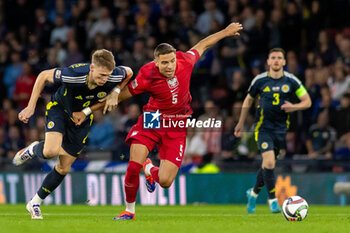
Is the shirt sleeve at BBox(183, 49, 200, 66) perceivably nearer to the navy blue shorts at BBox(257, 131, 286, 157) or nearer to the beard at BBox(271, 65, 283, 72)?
the beard at BBox(271, 65, 283, 72)

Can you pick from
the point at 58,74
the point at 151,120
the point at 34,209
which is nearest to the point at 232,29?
the point at 151,120

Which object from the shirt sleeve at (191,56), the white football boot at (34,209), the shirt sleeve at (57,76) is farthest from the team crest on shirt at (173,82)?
the white football boot at (34,209)

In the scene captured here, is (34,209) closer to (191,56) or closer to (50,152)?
(50,152)

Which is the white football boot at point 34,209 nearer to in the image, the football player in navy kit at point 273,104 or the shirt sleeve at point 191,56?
the shirt sleeve at point 191,56

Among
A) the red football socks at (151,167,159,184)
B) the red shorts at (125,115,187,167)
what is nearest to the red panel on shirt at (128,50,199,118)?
the red shorts at (125,115,187,167)

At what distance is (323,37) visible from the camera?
14.8 metres

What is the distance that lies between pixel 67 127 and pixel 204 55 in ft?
22.0

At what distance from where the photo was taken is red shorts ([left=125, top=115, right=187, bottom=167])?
9203mm

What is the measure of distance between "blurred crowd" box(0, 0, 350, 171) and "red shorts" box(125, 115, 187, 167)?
3048mm

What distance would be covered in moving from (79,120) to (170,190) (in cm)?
511

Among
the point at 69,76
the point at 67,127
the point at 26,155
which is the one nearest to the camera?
the point at 69,76

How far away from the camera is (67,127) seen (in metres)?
9.39

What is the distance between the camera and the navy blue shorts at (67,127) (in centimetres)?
916

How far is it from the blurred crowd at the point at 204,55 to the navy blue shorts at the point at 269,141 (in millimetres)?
1279
